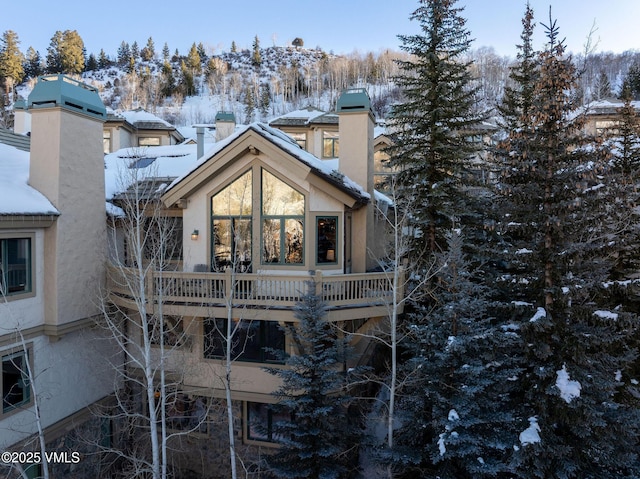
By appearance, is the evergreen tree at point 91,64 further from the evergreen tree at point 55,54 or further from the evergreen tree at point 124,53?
the evergreen tree at point 124,53

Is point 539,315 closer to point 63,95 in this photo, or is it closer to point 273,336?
point 273,336

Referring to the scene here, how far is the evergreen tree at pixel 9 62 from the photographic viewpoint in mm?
69250

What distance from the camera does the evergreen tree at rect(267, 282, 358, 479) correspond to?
30.6ft

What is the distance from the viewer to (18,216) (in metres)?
9.82

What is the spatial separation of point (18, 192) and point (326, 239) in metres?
8.70

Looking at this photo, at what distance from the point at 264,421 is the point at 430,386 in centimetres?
602

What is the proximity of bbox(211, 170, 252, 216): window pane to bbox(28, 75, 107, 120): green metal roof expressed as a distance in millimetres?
4662

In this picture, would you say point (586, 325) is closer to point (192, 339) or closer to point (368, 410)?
point (368, 410)

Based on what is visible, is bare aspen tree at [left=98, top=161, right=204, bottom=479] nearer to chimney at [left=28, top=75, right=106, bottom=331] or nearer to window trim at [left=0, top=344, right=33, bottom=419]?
chimney at [left=28, top=75, right=106, bottom=331]

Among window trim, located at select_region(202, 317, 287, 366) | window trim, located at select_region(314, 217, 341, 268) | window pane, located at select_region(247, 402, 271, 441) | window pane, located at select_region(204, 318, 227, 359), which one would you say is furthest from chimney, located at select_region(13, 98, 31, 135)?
window pane, located at select_region(247, 402, 271, 441)

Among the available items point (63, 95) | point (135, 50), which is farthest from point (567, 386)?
point (135, 50)

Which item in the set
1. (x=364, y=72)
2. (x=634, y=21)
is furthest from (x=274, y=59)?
(x=634, y=21)

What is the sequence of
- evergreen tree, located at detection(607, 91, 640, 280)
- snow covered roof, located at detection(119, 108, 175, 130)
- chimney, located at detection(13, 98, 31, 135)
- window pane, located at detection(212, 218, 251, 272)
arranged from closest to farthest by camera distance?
evergreen tree, located at detection(607, 91, 640, 280) < window pane, located at detection(212, 218, 251, 272) < chimney, located at detection(13, 98, 31, 135) < snow covered roof, located at detection(119, 108, 175, 130)

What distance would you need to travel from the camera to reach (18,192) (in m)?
10.3
